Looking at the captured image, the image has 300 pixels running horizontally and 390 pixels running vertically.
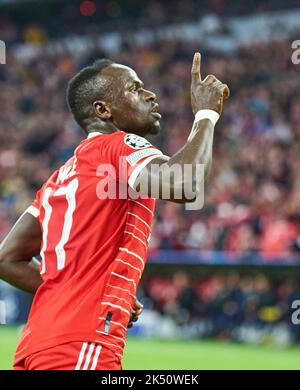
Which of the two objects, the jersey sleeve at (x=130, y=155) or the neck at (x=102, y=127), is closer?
the jersey sleeve at (x=130, y=155)

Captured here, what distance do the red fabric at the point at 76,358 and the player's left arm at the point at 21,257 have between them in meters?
0.75

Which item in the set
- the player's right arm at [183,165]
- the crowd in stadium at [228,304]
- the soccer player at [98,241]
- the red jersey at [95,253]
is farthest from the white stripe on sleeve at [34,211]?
the crowd in stadium at [228,304]

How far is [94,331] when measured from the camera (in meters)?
3.80

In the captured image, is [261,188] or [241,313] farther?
[261,188]

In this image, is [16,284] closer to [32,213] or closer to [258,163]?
[32,213]

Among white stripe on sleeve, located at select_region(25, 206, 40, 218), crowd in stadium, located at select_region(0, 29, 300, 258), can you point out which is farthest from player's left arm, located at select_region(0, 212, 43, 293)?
crowd in stadium, located at select_region(0, 29, 300, 258)

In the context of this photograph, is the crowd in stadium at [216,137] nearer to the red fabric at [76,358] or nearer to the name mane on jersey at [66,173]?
the name mane on jersey at [66,173]

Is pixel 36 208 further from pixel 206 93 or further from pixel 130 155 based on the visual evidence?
pixel 206 93

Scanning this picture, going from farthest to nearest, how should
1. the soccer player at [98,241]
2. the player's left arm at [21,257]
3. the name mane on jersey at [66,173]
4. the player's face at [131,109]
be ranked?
the player's left arm at [21,257] < the player's face at [131,109] < the name mane on jersey at [66,173] < the soccer player at [98,241]

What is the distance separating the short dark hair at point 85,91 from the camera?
426 centimetres

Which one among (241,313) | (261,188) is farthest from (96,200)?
(261,188)

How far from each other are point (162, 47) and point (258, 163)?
763 cm

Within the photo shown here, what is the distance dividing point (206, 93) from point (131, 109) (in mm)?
407

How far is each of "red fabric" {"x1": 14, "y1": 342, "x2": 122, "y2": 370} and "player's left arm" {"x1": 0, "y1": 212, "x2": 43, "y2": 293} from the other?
2.48ft
